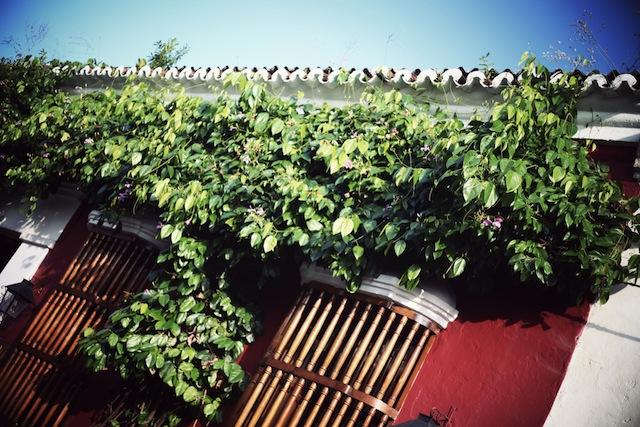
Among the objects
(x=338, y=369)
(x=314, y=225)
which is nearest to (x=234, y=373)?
(x=338, y=369)

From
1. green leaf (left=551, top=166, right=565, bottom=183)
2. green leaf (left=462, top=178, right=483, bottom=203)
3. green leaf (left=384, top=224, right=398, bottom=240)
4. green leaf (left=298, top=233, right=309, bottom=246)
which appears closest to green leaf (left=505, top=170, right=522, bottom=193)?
green leaf (left=462, top=178, right=483, bottom=203)

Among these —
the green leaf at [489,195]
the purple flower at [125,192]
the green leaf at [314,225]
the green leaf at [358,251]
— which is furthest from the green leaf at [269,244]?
the purple flower at [125,192]

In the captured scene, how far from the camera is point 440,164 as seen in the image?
134 inches

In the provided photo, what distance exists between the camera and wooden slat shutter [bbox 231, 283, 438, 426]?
322 centimetres

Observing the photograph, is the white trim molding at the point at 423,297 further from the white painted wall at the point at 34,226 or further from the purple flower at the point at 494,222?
the white painted wall at the point at 34,226

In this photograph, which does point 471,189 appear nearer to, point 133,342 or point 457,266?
point 457,266

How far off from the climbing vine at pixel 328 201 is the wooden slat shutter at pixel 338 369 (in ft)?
1.04

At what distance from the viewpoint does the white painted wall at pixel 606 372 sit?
2.71m

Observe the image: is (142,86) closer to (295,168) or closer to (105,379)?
(295,168)

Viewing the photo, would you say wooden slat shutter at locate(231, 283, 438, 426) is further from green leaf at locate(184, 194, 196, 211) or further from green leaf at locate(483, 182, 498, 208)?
green leaf at locate(184, 194, 196, 211)

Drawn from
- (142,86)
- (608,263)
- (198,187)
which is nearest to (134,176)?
(198,187)

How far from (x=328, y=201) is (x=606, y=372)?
2268 mm

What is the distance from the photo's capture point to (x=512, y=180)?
2.71 m

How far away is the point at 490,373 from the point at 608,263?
1104 mm
